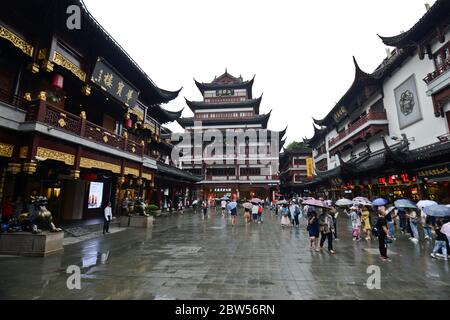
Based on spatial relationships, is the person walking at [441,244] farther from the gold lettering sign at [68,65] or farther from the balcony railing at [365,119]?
the balcony railing at [365,119]

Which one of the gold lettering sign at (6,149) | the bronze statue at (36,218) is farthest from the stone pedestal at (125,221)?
the gold lettering sign at (6,149)

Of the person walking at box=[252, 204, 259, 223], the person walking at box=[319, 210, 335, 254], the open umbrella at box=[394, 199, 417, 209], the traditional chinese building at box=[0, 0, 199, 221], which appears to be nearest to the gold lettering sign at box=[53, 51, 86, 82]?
the traditional chinese building at box=[0, 0, 199, 221]

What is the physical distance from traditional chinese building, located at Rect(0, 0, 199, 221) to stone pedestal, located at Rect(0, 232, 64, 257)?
195cm

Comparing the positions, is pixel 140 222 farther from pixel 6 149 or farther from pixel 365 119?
pixel 365 119

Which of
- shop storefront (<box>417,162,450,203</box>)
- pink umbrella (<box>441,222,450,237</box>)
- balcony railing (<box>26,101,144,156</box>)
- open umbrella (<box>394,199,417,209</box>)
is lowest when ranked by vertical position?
pink umbrella (<box>441,222,450,237</box>)

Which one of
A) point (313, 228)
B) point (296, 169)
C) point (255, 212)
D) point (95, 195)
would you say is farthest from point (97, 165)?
point (296, 169)

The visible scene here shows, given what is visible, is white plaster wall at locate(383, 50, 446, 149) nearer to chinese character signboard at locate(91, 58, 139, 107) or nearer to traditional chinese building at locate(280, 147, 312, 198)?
chinese character signboard at locate(91, 58, 139, 107)

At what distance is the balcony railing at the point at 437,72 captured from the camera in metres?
12.4

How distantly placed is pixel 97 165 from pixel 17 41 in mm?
5322

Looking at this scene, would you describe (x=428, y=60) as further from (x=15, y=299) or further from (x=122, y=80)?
(x=15, y=299)

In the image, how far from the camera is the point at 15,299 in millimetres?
4020

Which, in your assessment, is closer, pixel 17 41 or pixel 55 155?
pixel 17 41

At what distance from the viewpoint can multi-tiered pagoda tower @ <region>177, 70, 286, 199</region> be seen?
42.8m

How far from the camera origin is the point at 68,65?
9.63 metres
